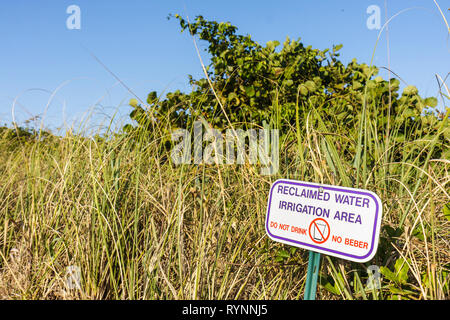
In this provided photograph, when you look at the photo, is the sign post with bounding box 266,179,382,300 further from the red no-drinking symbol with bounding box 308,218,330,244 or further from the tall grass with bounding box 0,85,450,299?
the tall grass with bounding box 0,85,450,299

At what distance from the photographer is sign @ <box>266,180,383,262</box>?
111 cm

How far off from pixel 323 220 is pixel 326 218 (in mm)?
13

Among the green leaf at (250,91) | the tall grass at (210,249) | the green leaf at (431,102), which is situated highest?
the green leaf at (250,91)

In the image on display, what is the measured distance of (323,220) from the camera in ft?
3.92

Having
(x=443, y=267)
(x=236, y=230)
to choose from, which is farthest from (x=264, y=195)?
(x=443, y=267)

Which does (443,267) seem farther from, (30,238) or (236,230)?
(30,238)

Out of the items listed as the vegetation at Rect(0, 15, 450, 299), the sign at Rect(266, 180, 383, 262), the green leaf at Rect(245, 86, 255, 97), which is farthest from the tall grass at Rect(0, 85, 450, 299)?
the green leaf at Rect(245, 86, 255, 97)

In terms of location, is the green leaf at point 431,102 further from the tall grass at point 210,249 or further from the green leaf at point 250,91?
the green leaf at point 250,91

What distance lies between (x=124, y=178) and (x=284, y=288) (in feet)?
3.24

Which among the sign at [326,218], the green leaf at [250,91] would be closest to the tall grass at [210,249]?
the sign at [326,218]

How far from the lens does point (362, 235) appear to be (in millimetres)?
1115

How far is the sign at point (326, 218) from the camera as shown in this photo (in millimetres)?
1109

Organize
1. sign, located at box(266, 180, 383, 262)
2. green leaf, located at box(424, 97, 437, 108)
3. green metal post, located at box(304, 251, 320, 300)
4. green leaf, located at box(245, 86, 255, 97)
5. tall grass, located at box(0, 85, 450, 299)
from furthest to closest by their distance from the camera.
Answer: green leaf, located at box(245, 86, 255, 97)
green leaf, located at box(424, 97, 437, 108)
tall grass, located at box(0, 85, 450, 299)
green metal post, located at box(304, 251, 320, 300)
sign, located at box(266, 180, 383, 262)

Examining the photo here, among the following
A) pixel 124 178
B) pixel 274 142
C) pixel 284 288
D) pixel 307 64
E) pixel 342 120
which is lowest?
pixel 284 288
